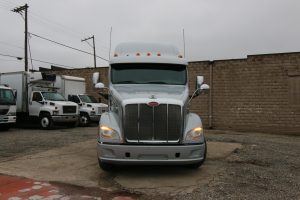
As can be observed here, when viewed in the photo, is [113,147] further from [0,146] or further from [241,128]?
[241,128]

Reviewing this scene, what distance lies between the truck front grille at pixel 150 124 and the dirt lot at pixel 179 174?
88 centimetres

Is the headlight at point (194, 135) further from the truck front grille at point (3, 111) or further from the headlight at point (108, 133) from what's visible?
the truck front grille at point (3, 111)

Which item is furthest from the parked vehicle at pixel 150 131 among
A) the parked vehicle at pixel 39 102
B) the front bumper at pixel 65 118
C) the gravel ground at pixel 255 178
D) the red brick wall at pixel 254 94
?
the red brick wall at pixel 254 94

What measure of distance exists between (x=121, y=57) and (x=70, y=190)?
3.70m

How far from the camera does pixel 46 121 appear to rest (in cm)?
1930

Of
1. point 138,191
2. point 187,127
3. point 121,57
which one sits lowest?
point 138,191

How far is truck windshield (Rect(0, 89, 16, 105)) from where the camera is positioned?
17.4 m

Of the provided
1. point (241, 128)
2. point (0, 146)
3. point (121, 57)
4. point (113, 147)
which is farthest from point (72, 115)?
point (113, 147)

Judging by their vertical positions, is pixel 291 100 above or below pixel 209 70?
below

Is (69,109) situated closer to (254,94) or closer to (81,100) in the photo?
(81,100)

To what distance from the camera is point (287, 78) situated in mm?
19250

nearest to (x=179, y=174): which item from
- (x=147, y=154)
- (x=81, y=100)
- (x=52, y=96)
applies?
(x=147, y=154)

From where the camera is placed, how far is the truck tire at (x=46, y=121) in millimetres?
19203

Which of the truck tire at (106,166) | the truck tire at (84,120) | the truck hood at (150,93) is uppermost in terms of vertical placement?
the truck hood at (150,93)
